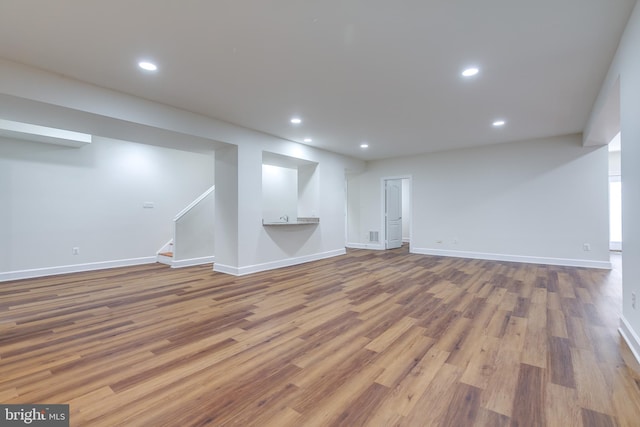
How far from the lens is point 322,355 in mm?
2111

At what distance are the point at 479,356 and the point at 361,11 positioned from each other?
8.92ft

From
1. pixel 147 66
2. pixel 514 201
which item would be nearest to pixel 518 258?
pixel 514 201

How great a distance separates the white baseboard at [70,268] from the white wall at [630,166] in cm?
727

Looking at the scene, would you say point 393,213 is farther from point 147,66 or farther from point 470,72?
point 147,66

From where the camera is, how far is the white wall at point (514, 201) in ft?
17.4

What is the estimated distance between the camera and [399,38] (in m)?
2.39

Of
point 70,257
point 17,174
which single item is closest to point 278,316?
point 70,257

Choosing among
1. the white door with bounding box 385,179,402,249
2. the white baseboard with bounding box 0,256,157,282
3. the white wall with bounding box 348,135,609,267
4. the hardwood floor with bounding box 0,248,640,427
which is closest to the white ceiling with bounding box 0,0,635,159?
the white wall with bounding box 348,135,609,267

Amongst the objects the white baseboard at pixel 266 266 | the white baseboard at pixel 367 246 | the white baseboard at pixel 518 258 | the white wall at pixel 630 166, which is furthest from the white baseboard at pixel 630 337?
the white baseboard at pixel 367 246

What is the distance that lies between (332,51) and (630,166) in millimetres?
2617

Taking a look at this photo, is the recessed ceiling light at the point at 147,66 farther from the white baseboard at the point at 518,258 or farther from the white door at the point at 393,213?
the white baseboard at the point at 518,258

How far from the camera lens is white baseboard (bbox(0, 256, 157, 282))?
4.52 meters

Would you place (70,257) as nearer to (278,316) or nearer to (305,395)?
(278,316)

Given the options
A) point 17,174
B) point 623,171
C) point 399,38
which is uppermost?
point 399,38
